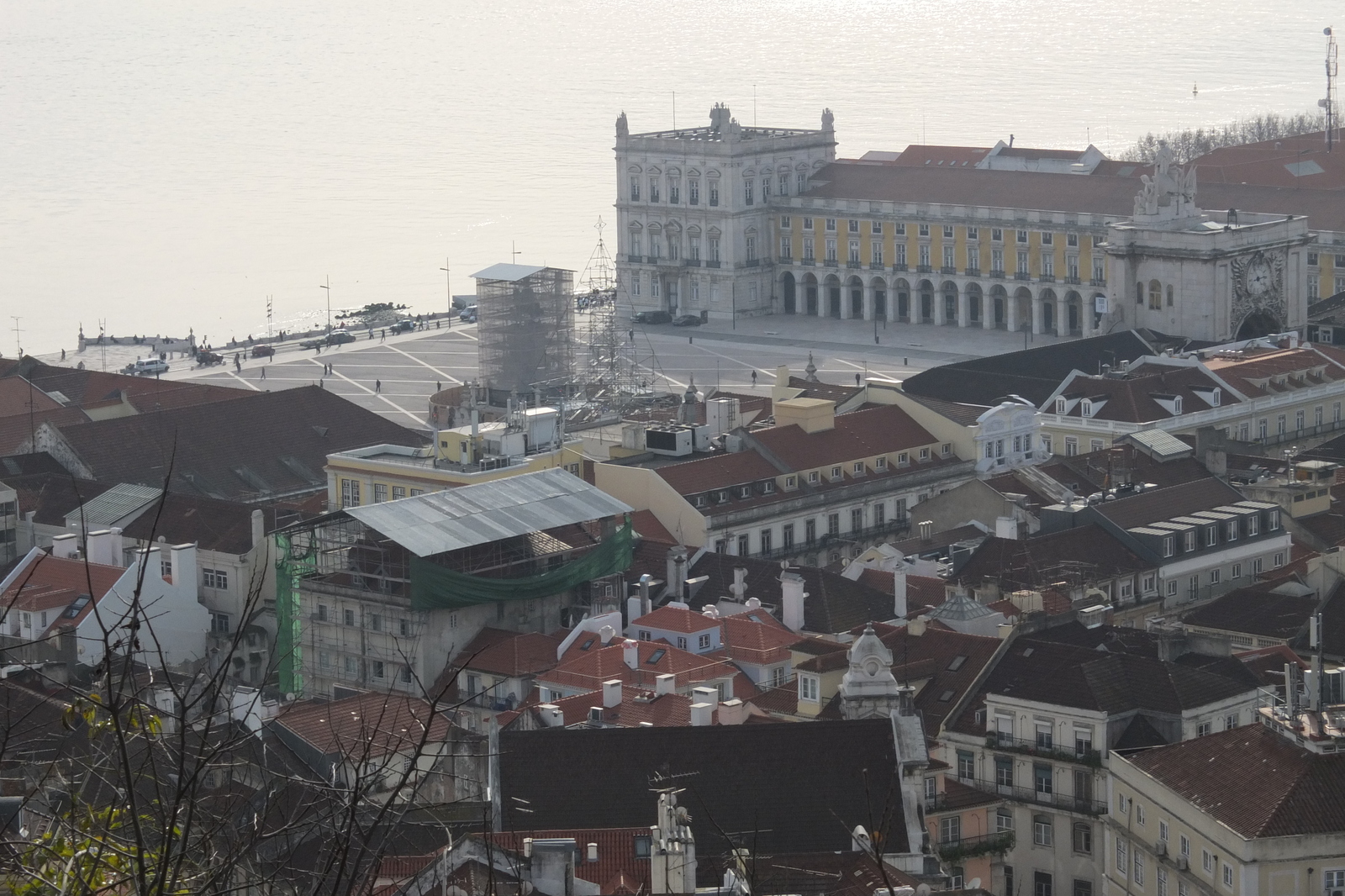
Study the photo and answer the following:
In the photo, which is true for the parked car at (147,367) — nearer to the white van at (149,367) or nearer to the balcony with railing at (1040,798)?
the white van at (149,367)

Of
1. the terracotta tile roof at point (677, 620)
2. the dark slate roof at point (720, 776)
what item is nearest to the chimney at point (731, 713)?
the dark slate roof at point (720, 776)

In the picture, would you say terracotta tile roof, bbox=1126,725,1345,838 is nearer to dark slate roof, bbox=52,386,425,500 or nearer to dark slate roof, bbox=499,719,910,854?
dark slate roof, bbox=499,719,910,854

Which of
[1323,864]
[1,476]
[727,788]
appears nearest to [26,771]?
[727,788]

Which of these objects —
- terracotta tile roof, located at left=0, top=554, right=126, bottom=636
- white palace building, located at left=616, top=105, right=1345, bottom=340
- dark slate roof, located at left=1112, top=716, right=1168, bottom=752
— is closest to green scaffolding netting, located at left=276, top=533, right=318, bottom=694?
terracotta tile roof, located at left=0, top=554, right=126, bottom=636

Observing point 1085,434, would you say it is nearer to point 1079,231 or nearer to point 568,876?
point 1079,231

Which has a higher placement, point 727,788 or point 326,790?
point 326,790

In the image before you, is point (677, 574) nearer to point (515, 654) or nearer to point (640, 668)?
point (515, 654)

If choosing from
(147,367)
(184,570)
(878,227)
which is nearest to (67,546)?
(184,570)
